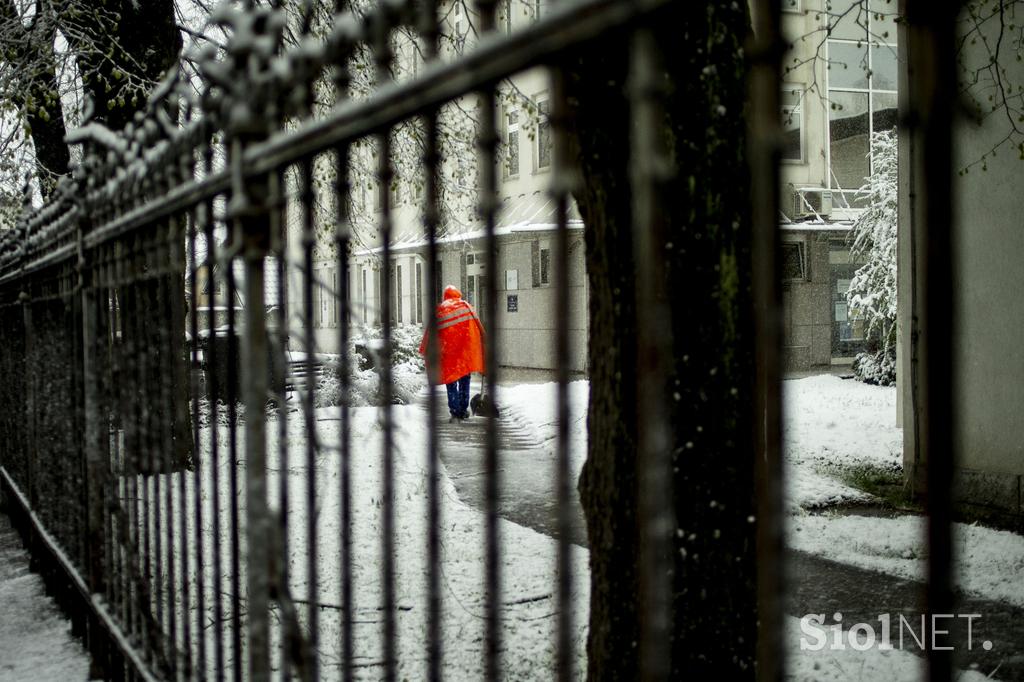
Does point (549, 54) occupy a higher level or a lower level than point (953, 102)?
higher

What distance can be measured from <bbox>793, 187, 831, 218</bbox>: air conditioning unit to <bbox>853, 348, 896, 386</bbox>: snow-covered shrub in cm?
516

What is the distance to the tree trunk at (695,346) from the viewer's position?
273cm

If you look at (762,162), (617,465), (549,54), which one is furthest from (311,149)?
(617,465)

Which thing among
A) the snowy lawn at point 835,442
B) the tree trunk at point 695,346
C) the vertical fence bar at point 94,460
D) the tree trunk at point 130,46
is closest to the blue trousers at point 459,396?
the snowy lawn at point 835,442

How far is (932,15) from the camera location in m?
0.83

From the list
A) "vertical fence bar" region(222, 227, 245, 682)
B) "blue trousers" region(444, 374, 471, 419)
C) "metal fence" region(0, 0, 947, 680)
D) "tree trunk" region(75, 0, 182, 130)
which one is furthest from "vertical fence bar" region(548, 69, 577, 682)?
"blue trousers" region(444, 374, 471, 419)

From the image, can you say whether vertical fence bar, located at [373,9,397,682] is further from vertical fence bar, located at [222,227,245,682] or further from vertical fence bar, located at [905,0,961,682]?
vertical fence bar, located at [905,0,961,682]

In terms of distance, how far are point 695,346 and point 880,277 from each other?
52.1 ft

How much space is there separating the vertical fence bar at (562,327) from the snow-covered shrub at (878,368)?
16.7m

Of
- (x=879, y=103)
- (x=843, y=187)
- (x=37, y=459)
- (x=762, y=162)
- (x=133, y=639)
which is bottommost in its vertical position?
(x=133, y=639)

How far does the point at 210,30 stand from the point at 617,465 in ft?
32.1

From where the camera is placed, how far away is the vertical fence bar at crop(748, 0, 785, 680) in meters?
0.97

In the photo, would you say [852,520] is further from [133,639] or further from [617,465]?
[133,639]

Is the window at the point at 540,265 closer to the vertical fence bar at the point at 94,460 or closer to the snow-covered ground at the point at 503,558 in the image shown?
the snow-covered ground at the point at 503,558
